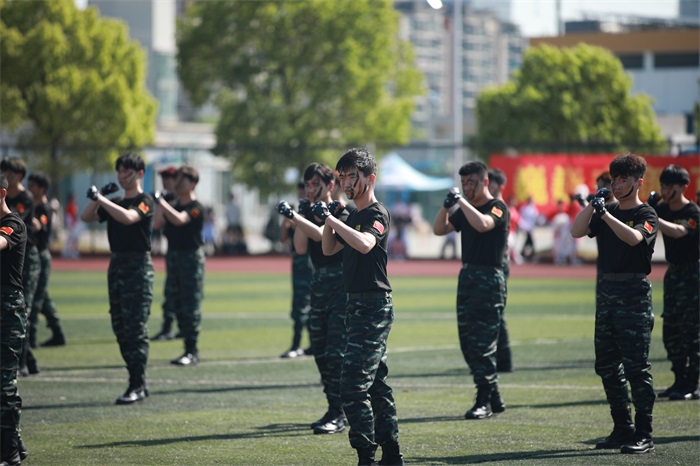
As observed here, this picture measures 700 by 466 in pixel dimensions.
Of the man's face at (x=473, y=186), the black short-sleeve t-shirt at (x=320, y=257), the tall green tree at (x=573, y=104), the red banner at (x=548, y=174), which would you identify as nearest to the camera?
the black short-sleeve t-shirt at (x=320, y=257)

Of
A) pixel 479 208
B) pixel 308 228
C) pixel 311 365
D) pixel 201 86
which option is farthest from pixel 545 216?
pixel 308 228

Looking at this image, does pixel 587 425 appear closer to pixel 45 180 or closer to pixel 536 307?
pixel 45 180

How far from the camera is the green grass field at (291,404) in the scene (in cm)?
895

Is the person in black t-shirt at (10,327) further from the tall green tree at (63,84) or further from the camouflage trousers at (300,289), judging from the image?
the tall green tree at (63,84)

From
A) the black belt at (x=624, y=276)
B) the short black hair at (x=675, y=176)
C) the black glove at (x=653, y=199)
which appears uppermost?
the short black hair at (x=675, y=176)

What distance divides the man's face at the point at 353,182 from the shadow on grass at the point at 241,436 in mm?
2871

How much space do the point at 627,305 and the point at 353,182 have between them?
2699mm

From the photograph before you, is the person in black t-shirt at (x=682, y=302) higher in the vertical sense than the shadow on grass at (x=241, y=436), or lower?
higher

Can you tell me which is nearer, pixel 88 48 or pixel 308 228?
pixel 308 228

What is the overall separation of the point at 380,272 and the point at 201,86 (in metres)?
37.9

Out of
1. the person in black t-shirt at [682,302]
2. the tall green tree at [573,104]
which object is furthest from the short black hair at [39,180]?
the tall green tree at [573,104]

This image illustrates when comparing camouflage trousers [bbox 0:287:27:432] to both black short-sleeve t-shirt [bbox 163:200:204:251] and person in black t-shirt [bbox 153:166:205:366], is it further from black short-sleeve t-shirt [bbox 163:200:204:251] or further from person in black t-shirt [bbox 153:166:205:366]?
black short-sleeve t-shirt [bbox 163:200:204:251]

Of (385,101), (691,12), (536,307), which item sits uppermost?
(691,12)

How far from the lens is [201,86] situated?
44.7 metres
